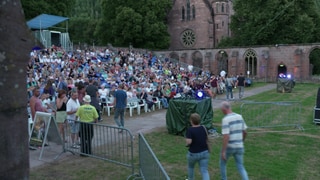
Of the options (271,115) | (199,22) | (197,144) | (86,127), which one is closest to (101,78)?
(271,115)

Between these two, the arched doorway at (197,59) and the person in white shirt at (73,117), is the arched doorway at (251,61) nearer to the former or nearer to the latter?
the arched doorway at (197,59)

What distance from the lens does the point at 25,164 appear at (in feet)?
7.47

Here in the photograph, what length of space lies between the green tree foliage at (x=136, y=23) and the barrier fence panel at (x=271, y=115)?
104ft

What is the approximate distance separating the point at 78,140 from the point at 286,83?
21131 mm

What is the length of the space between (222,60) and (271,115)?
102ft

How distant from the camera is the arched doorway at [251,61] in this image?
4166cm

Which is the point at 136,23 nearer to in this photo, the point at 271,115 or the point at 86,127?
the point at 271,115

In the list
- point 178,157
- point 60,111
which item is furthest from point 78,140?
point 178,157

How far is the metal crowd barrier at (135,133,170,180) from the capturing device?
15.7 feet

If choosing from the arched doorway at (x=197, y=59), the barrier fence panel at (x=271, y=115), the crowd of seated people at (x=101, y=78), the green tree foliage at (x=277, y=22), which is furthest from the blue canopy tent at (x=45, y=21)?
the green tree foliage at (x=277, y=22)

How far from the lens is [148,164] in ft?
19.4

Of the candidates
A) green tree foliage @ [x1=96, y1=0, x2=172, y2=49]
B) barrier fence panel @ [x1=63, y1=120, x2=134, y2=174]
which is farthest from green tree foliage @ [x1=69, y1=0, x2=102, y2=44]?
barrier fence panel @ [x1=63, y1=120, x2=134, y2=174]

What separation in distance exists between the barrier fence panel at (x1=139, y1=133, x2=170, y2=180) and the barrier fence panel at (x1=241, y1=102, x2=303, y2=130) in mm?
6770

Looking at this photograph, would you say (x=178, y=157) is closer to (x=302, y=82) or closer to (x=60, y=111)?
(x=60, y=111)
